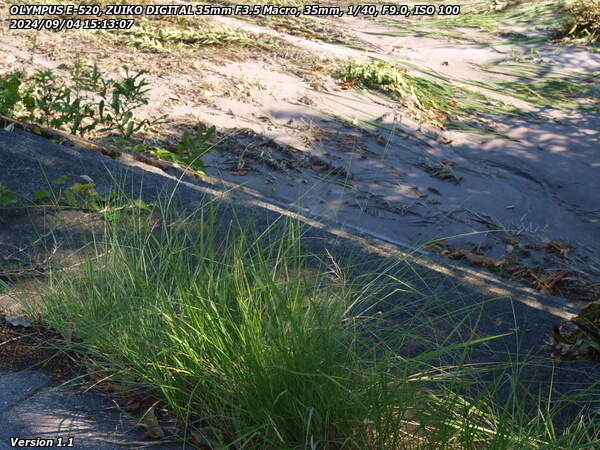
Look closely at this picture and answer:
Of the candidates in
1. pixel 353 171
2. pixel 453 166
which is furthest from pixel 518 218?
pixel 353 171

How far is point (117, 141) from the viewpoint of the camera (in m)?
5.12

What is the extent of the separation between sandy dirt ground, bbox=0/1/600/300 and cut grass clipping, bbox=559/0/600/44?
15.9 inches

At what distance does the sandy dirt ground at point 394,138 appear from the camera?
4.95 m

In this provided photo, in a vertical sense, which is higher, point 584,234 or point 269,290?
point 269,290

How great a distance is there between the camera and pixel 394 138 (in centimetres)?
649

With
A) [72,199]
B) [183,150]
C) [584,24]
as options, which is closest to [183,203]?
[72,199]

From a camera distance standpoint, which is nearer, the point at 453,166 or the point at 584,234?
the point at 584,234

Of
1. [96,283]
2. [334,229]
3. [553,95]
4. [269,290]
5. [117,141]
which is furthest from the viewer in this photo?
[553,95]

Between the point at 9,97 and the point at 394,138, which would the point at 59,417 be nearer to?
the point at 9,97

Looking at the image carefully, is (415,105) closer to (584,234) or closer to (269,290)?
(584,234)

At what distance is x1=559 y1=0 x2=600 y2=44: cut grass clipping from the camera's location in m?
9.64

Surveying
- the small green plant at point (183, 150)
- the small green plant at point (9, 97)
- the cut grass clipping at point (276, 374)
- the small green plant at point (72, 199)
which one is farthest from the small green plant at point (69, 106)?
the cut grass clipping at point (276, 374)

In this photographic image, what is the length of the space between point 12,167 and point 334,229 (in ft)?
5.38

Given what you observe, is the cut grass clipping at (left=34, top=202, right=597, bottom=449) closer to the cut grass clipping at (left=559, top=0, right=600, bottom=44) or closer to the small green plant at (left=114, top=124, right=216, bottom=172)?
the small green plant at (left=114, top=124, right=216, bottom=172)
